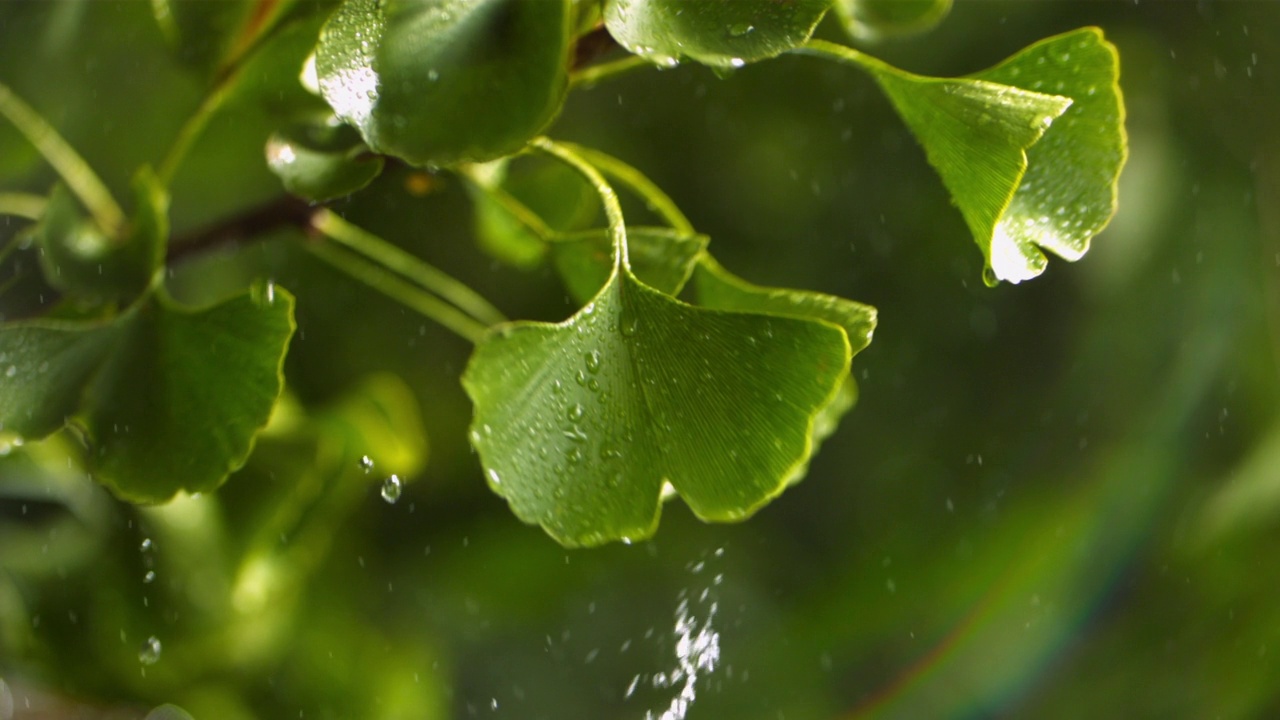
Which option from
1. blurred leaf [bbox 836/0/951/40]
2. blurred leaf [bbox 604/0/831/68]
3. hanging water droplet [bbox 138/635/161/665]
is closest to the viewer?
blurred leaf [bbox 604/0/831/68]

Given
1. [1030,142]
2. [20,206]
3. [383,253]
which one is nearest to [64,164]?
[20,206]

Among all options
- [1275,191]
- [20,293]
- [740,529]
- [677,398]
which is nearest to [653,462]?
[677,398]

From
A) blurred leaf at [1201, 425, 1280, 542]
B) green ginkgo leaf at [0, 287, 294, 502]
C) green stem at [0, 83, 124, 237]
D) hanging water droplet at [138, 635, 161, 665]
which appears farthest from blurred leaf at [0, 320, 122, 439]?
blurred leaf at [1201, 425, 1280, 542]

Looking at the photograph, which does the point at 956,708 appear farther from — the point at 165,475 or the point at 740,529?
the point at 165,475

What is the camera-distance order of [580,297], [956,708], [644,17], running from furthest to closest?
[956,708], [580,297], [644,17]

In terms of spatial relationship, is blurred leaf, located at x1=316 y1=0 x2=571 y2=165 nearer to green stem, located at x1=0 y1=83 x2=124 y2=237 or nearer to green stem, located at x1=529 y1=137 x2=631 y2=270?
green stem, located at x1=529 y1=137 x2=631 y2=270
